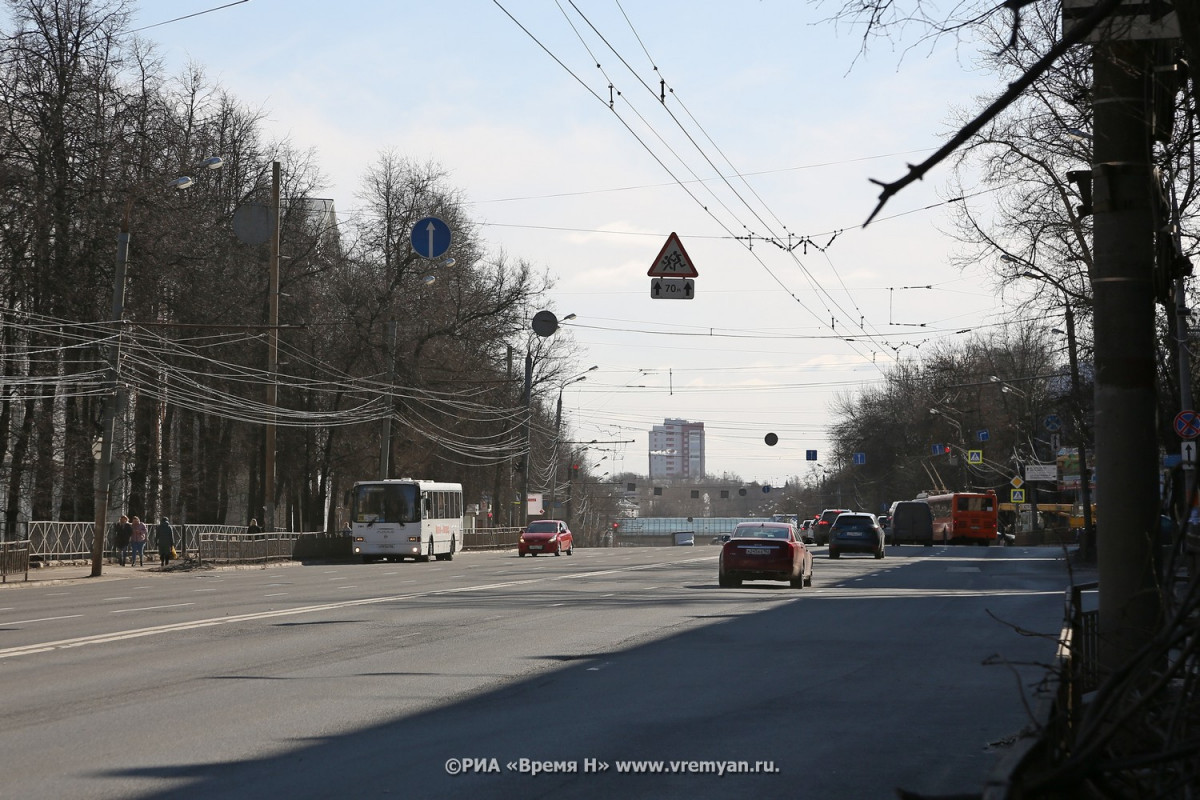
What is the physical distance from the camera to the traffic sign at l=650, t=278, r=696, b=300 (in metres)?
23.7

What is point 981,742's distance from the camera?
30.4 feet

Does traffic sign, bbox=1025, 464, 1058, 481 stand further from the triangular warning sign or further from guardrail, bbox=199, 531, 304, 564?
the triangular warning sign

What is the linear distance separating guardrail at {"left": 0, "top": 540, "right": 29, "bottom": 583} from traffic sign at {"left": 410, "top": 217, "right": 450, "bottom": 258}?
42.2 ft

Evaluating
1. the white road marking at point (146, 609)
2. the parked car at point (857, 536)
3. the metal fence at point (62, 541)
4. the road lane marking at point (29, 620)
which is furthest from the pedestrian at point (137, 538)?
the parked car at point (857, 536)

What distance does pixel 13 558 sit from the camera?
109ft

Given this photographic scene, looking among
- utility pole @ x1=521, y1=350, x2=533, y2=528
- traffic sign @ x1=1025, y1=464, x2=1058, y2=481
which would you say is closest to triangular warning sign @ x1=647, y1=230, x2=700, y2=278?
utility pole @ x1=521, y1=350, x2=533, y2=528

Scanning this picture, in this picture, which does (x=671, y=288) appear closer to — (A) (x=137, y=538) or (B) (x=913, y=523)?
(A) (x=137, y=538)

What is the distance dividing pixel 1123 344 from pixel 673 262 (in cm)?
1483

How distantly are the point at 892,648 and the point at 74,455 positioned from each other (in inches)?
1238

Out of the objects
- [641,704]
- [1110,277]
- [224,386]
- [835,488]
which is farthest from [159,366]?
[835,488]

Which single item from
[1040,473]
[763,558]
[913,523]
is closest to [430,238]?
[763,558]

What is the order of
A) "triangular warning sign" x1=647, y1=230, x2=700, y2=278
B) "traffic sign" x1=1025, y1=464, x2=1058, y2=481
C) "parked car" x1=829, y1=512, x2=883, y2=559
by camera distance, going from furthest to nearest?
"traffic sign" x1=1025, y1=464, x2=1058, y2=481
"parked car" x1=829, y1=512, x2=883, y2=559
"triangular warning sign" x1=647, y1=230, x2=700, y2=278

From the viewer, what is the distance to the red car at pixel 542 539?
5772 cm

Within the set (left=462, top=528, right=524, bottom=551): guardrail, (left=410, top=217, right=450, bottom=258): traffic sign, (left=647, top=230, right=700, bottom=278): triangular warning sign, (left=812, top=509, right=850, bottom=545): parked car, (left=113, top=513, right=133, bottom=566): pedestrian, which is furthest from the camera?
(left=812, top=509, right=850, bottom=545): parked car
